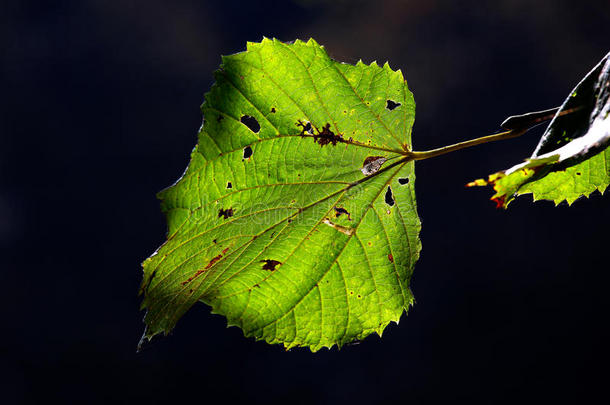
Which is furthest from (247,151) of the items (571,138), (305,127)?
(571,138)

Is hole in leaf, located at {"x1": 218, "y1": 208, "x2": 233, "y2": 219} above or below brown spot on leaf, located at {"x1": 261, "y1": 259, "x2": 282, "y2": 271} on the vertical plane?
above

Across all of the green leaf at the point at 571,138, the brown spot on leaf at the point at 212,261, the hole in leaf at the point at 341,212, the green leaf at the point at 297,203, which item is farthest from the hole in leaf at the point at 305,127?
the green leaf at the point at 571,138

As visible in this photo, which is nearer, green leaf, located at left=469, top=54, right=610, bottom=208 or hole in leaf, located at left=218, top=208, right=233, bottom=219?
green leaf, located at left=469, top=54, right=610, bottom=208

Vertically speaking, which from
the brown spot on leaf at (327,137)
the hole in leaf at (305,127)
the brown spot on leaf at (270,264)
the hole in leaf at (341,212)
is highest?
the hole in leaf at (305,127)

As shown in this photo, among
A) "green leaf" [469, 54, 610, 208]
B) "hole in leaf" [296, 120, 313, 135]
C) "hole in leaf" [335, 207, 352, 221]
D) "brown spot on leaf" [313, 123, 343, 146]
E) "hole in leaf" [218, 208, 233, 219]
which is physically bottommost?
"green leaf" [469, 54, 610, 208]

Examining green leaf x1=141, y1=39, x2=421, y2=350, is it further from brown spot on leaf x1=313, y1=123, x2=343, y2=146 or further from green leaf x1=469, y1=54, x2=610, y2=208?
green leaf x1=469, y1=54, x2=610, y2=208

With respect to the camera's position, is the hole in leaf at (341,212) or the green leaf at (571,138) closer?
the green leaf at (571,138)

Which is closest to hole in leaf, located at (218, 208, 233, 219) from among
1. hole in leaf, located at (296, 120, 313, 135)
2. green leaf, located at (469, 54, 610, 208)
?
hole in leaf, located at (296, 120, 313, 135)

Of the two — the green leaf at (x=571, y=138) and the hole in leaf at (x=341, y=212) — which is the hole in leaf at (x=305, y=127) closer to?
the hole in leaf at (x=341, y=212)
